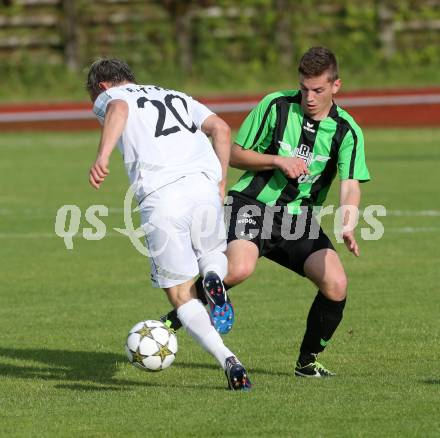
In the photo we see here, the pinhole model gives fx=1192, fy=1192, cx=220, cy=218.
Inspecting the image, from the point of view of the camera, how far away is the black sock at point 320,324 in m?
7.57

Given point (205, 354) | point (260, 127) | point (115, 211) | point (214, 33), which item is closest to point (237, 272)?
point (260, 127)

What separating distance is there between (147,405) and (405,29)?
31.9 meters

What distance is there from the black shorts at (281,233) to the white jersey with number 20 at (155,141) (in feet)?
2.62

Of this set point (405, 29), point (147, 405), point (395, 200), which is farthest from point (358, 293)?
point (405, 29)

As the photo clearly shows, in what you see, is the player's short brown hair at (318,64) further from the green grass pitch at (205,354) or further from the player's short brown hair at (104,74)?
the green grass pitch at (205,354)

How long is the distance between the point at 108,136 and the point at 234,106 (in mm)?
24472

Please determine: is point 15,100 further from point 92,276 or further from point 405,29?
point 92,276

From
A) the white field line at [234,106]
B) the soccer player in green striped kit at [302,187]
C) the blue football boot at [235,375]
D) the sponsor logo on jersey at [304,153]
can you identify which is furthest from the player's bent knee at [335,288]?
the white field line at [234,106]

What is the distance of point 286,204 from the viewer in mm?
7754

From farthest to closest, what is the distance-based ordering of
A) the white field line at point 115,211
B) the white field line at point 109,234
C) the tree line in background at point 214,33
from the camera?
the tree line in background at point 214,33 < the white field line at point 115,211 < the white field line at point 109,234

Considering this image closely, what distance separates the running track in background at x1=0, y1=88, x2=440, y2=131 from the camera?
3047 cm

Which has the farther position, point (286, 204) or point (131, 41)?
point (131, 41)

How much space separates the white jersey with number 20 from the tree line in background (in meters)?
28.6

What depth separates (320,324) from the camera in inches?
298
